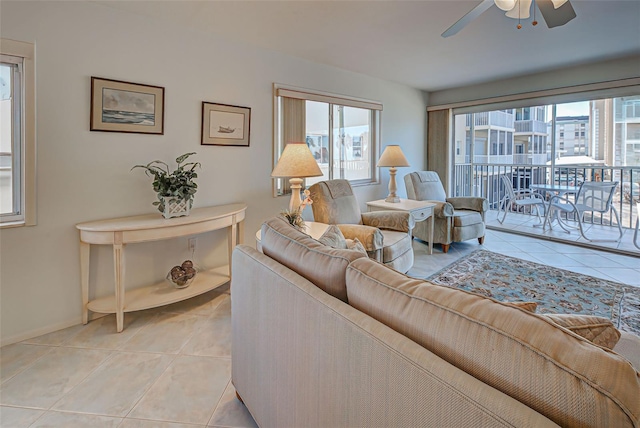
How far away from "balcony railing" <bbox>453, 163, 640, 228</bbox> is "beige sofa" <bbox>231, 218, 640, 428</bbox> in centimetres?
509

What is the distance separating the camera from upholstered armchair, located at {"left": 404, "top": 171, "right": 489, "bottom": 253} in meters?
4.02

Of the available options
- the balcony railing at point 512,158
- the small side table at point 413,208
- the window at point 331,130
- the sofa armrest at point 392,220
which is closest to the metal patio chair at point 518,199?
the balcony railing at point 512,158

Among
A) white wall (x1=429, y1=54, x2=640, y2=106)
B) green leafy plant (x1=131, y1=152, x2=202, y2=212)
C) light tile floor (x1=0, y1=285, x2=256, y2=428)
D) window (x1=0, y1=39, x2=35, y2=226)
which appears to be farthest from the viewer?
white wall (x1=429, y1=54, x2=640, y2=106)

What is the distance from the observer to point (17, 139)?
2.13 meters

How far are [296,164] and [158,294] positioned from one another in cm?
146

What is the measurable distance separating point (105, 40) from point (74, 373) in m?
2.23

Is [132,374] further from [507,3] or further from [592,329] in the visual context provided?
[507,3]

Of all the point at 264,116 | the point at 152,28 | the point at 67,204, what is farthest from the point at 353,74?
the point at 67,204

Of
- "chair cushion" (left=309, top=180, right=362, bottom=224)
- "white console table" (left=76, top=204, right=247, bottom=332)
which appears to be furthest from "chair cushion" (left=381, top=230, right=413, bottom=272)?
"white console table" (left=76, top=204, right=247, bottom=332)

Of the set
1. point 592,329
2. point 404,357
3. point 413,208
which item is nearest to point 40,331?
point 404,357

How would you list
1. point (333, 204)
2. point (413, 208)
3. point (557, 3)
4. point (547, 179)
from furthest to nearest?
point (547, 179), point (413, 208), point (333, 204), point (557, 3)

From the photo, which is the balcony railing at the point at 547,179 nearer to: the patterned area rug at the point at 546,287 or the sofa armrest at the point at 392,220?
the patterned area rug at the point at 546,287

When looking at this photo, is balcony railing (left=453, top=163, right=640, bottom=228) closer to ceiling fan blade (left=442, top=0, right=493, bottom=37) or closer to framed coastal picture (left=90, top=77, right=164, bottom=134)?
ceiling fan blade (left=442, top=0, right=493, bottom=37)

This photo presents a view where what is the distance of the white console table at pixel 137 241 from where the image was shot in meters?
2.19
